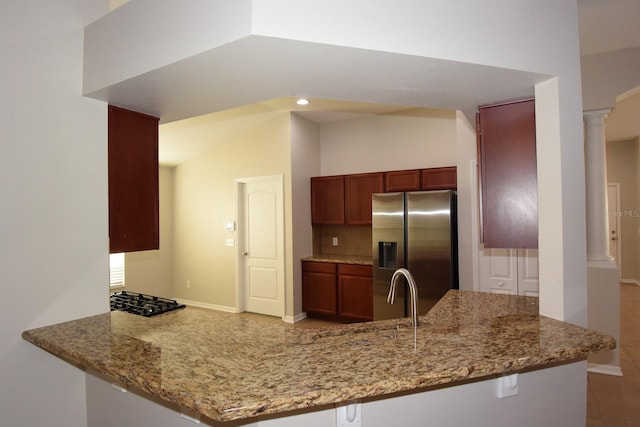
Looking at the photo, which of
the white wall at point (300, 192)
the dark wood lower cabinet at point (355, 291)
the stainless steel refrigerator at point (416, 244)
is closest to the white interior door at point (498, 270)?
the stainless steel refrigerator at point (416, 244)

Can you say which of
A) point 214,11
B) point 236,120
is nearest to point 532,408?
point 214,11

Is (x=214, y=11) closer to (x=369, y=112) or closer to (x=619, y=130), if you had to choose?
(x=369, y=112)

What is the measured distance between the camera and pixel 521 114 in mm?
1727

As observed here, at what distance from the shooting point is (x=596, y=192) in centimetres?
330

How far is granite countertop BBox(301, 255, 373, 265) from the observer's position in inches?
183

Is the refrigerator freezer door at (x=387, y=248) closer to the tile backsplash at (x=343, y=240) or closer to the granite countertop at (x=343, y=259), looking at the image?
the granite countertop at (x=343, y=259)

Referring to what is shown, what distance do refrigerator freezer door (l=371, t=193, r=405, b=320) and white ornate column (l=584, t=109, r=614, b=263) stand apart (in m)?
1.79

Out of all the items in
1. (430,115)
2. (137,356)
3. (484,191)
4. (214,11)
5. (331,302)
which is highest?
(430,115)

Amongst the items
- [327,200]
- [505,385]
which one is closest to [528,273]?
[505,385]

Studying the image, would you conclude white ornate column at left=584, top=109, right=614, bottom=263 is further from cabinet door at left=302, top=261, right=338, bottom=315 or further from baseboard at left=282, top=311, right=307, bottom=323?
baseboard at left=282, top=311, right=307, bottom=323

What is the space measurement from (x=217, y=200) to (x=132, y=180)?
376 centimetres

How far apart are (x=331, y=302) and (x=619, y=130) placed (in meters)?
5.56

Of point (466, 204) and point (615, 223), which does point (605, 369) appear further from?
point (615, 223)

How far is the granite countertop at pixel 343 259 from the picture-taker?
15.2 feet
